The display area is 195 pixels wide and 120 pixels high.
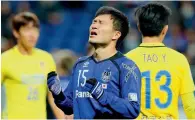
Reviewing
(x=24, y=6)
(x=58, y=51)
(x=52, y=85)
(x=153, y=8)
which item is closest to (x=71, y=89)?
(x=52, y=85)

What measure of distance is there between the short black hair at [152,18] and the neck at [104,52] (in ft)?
1.75

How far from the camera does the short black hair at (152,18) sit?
569 centimetres

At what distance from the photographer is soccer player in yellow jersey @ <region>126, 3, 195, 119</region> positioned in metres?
5.58

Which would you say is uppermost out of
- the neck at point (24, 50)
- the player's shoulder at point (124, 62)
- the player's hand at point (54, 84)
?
the neck at point (24, 50)

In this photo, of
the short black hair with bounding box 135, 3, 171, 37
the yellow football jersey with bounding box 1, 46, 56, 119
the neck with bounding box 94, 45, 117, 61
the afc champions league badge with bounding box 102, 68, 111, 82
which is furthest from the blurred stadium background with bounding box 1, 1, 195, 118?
the afc champions league badge with bounding box 102, 68, 111, 82

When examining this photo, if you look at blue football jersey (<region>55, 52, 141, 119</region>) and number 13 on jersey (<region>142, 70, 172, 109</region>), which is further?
number 13 on jersey (<region>142, 70, 172, 109</region>)

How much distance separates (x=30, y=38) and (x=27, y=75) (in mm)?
403

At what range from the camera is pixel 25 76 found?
7.09 m

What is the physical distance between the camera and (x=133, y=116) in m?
5.07

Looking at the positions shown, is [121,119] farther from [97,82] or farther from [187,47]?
[187,47]

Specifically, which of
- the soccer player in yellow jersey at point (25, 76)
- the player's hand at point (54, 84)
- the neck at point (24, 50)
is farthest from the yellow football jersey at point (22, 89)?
the player's hand at point (54, 84)

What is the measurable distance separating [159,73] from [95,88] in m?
0.84

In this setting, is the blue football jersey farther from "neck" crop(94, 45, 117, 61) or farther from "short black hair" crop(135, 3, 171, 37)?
"short black hair" crop(135, 3, 171, 37)

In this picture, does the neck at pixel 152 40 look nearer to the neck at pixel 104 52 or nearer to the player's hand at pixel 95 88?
the neck at pixel 104 52
